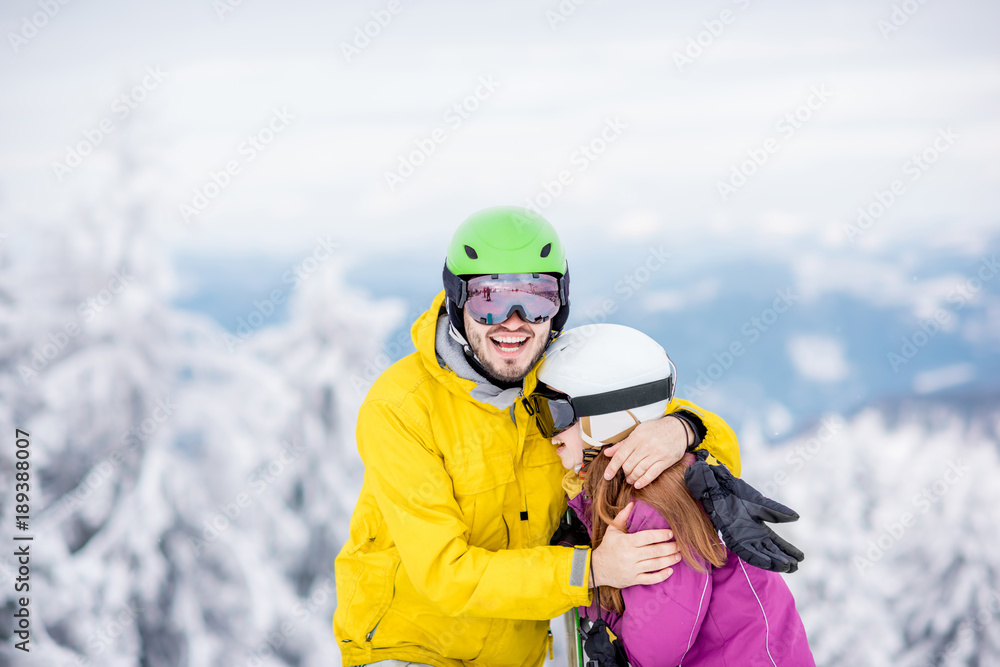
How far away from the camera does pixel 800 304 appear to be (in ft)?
19.5

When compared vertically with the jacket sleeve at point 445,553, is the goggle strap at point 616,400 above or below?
above

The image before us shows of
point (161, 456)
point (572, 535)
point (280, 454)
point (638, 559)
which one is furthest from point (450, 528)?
point (161, 456)

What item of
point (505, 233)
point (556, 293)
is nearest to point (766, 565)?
point (556, 293)

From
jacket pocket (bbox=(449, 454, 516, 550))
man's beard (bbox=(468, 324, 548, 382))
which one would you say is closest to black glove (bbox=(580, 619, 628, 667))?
jacket pocket (bbox=(449, 454, 516, 550))

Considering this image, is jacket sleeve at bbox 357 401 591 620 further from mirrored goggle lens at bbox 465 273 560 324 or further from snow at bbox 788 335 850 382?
snow at bbox 788 335 850 382

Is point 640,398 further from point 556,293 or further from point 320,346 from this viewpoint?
point 320,346

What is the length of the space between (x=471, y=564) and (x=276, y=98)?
17.2ft

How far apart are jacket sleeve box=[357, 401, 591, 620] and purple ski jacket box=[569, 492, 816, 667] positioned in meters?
0.18

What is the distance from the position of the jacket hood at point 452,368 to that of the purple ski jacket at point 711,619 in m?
0.54

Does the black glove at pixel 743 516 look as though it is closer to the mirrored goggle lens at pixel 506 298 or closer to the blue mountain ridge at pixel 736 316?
the mirrored goggle lens at pixel 506 298

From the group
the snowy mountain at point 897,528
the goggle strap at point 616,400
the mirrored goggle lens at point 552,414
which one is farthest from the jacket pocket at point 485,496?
the snowy mountain at point 897,528

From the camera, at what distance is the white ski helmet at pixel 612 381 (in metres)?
2.05

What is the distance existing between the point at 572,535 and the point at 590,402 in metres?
0.52

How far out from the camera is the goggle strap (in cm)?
205
